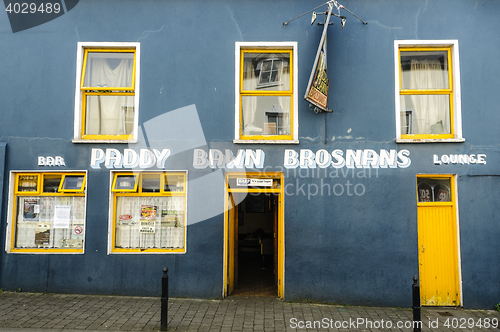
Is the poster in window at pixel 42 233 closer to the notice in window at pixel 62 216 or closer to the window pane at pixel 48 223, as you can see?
the window pane at pixel 48 223

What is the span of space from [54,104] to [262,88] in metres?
4.53

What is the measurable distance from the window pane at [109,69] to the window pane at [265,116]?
2.66 meters

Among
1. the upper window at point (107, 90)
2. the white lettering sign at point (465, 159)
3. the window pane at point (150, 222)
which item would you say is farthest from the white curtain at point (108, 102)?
the white lettering sign at point (465, 159)

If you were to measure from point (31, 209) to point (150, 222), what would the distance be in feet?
8.60

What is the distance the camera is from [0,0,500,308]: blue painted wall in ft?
22.3

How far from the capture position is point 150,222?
721cm

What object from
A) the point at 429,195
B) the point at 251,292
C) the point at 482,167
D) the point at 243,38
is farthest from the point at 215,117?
the point at 482,167

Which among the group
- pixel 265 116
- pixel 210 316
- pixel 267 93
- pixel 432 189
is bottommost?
pixel 210 316

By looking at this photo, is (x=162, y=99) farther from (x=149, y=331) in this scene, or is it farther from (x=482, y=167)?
(x=482, y=167)

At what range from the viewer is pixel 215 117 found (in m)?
7.12

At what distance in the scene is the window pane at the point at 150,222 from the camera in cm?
716

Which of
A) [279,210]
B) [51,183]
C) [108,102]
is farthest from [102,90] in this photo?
[279,210]

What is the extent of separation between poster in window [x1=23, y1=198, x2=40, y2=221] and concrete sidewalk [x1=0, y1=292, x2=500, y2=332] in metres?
1.56

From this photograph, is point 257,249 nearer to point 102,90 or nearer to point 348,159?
point 348,159
